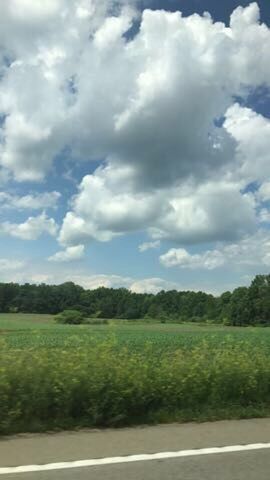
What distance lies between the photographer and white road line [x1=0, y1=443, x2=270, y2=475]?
5.99 m

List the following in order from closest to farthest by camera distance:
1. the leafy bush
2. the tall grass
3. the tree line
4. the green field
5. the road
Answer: the road → the tall grass → the green field → the leafy bush → the tree line

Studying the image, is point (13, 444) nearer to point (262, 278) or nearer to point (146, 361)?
point (146, 361)

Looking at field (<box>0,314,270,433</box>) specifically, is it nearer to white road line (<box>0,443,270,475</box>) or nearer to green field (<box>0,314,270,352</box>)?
green field (<box>0,314,270,352</box>)

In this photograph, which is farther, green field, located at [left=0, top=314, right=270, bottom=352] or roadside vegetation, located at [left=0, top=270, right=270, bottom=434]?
green field, located at [left=0, top=314, right=270, bottom=352]

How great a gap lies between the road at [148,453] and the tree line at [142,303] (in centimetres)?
11513

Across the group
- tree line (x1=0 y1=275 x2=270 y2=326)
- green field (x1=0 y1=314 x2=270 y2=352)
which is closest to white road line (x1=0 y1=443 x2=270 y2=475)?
green field (x1=0 y1=314 x2=270 y2=352)

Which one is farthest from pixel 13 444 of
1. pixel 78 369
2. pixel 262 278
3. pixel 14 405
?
pixel 262 278

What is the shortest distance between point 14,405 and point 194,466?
9.04ft

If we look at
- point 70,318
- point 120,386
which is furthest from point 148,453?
point 70,318

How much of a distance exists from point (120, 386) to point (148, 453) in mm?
2000

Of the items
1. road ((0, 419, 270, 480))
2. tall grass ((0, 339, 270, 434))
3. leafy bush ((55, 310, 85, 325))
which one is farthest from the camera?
leafy bush ((55, 310, 85, 325))

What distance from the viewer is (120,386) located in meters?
8.71

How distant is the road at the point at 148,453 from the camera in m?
5.94

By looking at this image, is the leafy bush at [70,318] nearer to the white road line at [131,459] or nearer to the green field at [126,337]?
the green field at [126,337]
